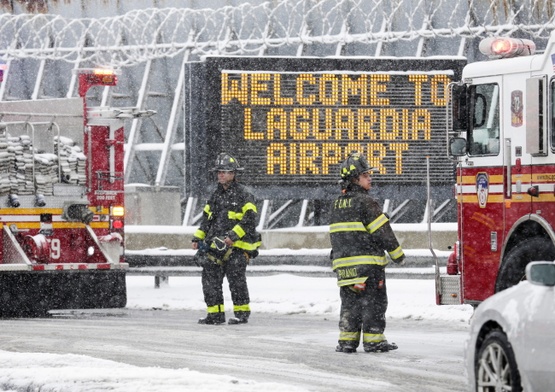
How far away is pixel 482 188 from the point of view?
1358cm

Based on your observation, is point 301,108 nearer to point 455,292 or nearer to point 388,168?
point 388,168

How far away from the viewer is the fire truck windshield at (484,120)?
13.5 m

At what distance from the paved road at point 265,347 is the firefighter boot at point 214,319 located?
0.18 meters

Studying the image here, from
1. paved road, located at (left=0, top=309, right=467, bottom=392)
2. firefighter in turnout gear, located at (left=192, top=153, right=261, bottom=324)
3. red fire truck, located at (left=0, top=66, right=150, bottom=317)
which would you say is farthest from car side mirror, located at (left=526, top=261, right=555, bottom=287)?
red fire truck, located at (left=0, top=66, right=150, bottom=317)

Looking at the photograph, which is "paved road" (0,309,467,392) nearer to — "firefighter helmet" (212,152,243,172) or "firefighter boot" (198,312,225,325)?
"firefighter boot" (198,312,225,325)

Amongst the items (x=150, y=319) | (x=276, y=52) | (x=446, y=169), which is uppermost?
(x=276, y=52)

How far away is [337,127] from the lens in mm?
20891

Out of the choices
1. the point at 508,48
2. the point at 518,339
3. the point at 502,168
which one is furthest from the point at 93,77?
the point at 518,339

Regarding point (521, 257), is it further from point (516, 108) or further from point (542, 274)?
point (542, 274)

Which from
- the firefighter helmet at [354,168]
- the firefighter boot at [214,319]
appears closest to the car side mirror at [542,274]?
the firefighter helmet at [354,168]

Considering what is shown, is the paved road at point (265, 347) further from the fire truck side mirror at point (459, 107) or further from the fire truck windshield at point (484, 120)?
the fire truck side mirror at point (459, 107)

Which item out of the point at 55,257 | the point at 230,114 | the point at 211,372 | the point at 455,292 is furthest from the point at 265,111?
the point at 211,372

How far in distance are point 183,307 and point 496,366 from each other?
441 inches

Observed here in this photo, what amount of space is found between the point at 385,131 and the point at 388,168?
1.76 ft
